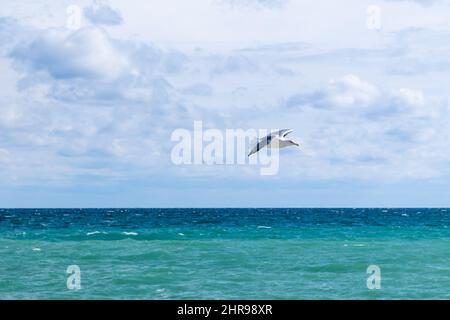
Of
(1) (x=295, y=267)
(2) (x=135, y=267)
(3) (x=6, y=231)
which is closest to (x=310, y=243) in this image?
(1) (x=295, y=267)

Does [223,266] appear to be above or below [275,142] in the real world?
below

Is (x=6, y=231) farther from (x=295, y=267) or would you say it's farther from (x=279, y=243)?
(x=295, y=267)

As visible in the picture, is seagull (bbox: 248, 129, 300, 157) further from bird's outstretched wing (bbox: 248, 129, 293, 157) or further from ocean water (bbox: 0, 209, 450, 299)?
ocean water (bbox: 0, 209, 450, 299)

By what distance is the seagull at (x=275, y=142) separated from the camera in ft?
40.1

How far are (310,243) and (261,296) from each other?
51.7 feet

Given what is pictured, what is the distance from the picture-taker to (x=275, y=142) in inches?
484

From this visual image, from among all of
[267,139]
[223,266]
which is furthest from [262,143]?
[223,266]

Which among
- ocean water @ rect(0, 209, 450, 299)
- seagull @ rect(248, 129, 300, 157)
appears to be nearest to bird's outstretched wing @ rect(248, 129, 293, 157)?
seagull @ rect(248, 129, 300, 157)

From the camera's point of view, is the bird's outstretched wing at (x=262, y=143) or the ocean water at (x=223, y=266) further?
the ocean water at (x=223, y=266)

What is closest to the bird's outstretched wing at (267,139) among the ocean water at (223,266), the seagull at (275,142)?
the seagull at (275,142)

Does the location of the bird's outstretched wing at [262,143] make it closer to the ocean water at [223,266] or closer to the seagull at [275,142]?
the seagull at [275,142]

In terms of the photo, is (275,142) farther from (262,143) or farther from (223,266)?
(223,266)

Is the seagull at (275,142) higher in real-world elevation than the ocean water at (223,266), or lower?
higher

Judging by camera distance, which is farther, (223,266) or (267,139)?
(223,266)
